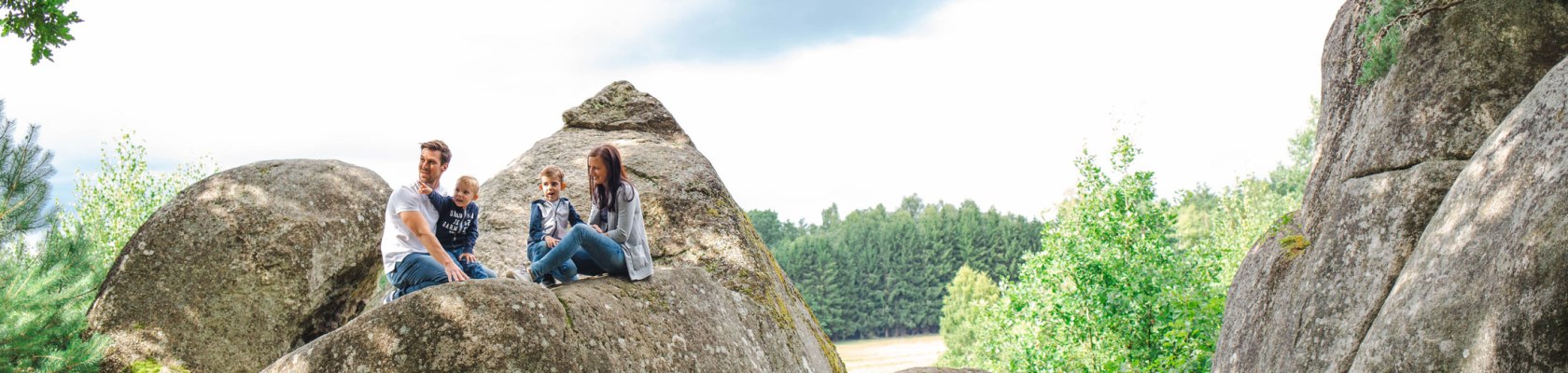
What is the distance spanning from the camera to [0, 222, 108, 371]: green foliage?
9500mm

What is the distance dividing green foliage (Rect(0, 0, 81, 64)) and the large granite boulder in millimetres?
2384

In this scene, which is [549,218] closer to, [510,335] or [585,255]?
[585,255]

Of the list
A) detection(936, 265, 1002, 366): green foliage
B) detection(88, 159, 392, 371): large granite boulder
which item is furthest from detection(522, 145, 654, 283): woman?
detection(936, 265, 1002, 366): green foliage

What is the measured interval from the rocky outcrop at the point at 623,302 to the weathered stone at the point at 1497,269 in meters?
4.47

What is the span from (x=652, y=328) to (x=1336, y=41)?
7174mm

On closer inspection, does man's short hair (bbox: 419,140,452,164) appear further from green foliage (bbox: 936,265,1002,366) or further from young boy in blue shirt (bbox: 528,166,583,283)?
green foliage (bbox: 936,265,1002,366)

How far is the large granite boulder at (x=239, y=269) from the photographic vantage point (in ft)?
35.1

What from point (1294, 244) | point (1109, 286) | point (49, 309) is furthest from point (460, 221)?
point (1109, 286)

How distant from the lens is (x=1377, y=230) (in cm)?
716

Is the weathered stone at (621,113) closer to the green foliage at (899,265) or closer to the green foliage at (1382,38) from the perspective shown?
the green foliage at (1382,38)

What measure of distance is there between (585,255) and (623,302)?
68 centimetres

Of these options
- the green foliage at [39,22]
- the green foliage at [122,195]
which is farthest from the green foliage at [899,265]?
the green foliage at [39,22]

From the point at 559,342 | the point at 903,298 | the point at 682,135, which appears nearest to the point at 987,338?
the point at 682,135

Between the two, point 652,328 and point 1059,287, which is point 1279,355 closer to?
point 652,328
